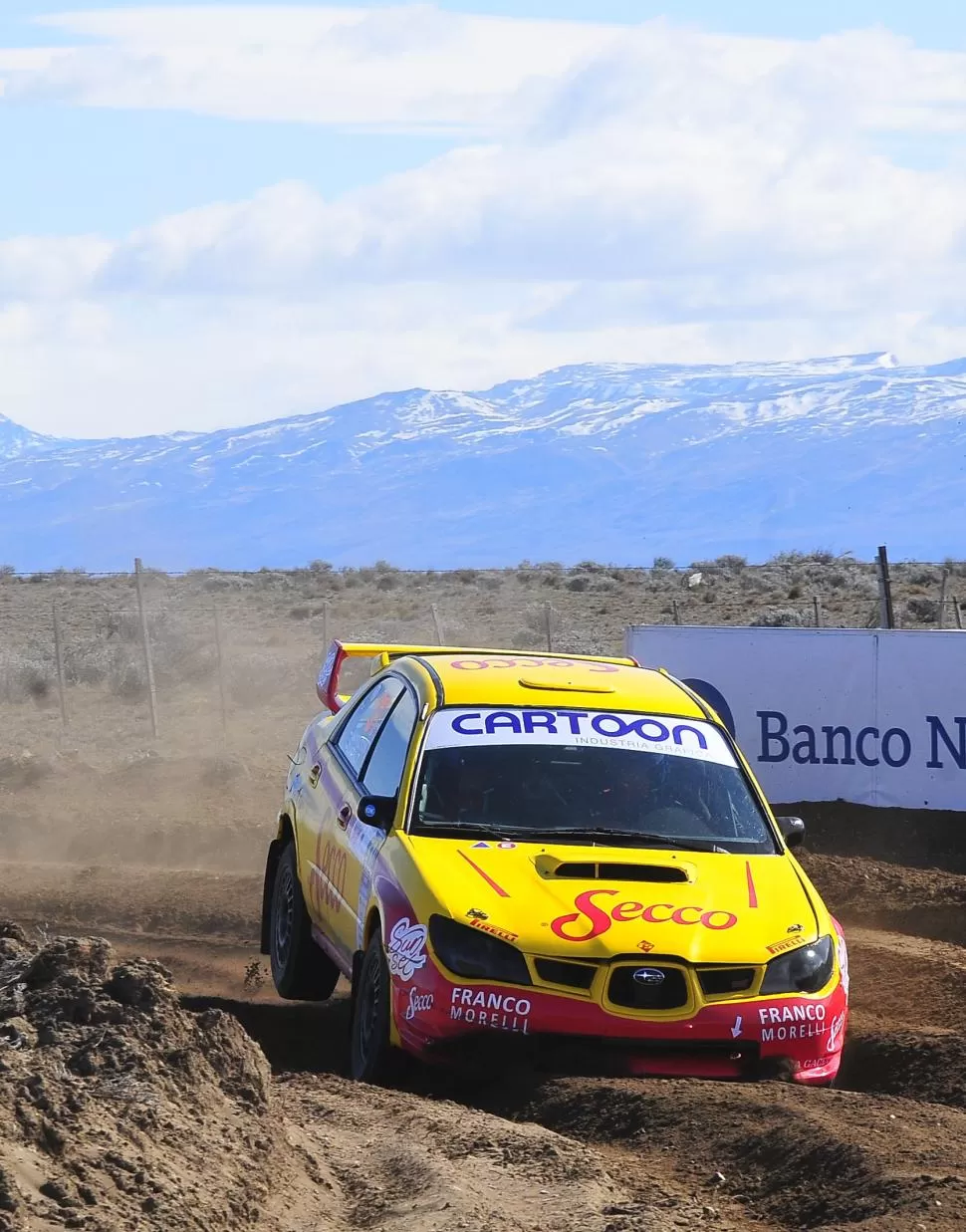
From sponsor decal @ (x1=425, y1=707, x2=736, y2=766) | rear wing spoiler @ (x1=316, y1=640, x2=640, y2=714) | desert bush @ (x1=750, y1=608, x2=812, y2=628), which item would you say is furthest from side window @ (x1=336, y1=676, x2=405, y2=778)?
desert bush @ (x1=750, y1=608, x2=812, y2=628)

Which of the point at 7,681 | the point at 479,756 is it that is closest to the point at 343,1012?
the point at 479,756

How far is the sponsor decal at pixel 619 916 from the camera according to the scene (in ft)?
22.1

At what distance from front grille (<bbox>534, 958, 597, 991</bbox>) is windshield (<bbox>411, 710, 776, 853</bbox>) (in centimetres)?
89

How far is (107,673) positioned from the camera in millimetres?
30203

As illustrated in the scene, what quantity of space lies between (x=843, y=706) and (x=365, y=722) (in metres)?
7.15

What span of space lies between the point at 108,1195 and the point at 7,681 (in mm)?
25795

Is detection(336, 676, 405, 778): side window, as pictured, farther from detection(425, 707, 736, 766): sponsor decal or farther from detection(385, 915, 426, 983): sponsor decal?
detection(385, 915, 426, 983): sponsor decal

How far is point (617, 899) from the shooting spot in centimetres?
692

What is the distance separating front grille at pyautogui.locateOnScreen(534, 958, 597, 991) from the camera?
6.67m

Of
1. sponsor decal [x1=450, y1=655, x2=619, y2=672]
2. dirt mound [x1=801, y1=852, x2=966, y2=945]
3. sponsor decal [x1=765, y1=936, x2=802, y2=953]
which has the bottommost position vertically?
dirt mound [x1=801, y1=852, x2=966, y2=945]

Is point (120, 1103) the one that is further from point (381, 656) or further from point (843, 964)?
point (381, 656)

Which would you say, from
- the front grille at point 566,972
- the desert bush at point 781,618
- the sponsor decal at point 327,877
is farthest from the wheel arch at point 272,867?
the desert bush at point 781,618

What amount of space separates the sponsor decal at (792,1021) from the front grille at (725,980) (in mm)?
120

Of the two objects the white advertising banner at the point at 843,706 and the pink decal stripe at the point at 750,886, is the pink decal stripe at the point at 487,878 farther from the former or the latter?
the white advertising banner at the point at 843,706
